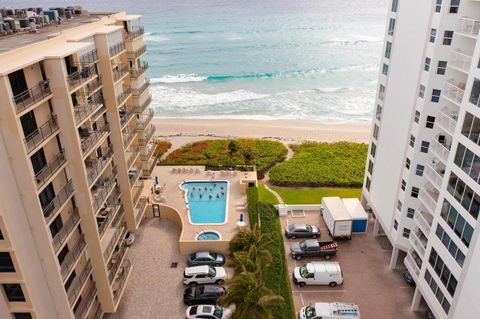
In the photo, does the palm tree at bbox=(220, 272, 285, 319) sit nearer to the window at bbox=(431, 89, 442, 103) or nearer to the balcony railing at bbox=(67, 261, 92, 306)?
the balcony railing at bbox=(67, 261, 92, 306)

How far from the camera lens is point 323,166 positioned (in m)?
52.2

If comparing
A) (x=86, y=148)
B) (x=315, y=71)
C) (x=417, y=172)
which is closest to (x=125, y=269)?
(x=86, y=148)

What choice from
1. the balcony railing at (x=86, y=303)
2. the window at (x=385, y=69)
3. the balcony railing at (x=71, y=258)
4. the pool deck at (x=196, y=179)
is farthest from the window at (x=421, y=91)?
the balcony railing at (x=86, y=303)

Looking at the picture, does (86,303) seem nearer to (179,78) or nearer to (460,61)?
(460,61)

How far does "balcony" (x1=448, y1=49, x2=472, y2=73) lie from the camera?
2336cm

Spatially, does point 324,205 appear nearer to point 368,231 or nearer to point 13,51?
point 368,231

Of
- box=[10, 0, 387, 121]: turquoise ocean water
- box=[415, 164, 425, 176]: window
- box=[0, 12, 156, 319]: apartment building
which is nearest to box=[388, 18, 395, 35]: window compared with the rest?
box=[415, 164, 425, 176]: window

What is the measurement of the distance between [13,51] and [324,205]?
30.4 m

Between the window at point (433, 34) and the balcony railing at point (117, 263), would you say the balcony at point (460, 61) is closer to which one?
the window at point (433, 34)

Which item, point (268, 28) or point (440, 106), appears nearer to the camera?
point (440, 106)

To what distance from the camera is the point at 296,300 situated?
3119cm

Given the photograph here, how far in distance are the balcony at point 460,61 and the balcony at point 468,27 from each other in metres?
1.21

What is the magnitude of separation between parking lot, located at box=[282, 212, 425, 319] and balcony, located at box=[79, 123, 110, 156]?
1951 cm

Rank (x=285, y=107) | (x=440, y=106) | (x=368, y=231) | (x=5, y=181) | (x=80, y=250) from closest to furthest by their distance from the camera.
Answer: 1. (x=5, y=181)
2. (x=80, y=250)
3. (x=440, y=106)
4. (x=368, y=231)
5. (x=285, y=107)
